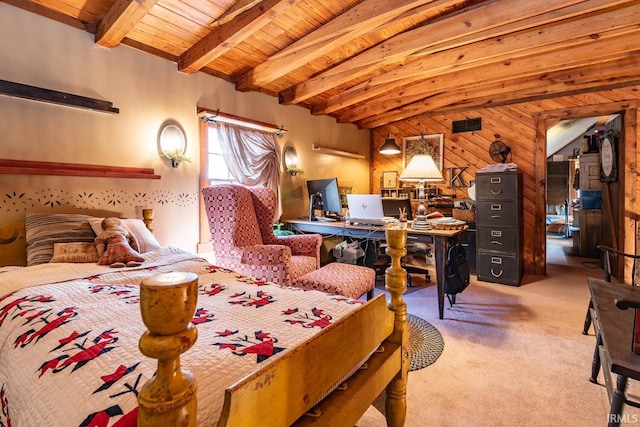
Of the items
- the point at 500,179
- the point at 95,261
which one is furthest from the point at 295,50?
the point at 500,179

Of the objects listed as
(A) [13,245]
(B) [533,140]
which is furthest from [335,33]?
(B) [533,140]

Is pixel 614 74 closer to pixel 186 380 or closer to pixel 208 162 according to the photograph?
pixel 208 162

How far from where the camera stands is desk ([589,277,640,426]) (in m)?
1.02

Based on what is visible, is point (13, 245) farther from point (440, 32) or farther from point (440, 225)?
point (440, 32)

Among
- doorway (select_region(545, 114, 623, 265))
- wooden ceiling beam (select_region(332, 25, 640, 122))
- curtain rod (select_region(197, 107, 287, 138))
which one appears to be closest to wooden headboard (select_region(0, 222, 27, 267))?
curtain rod (select_region(197, 107, 287, 138))

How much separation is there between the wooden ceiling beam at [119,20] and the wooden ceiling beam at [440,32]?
6.23ft

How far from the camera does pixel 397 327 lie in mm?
1287

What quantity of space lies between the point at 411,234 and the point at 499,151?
2.57 metres

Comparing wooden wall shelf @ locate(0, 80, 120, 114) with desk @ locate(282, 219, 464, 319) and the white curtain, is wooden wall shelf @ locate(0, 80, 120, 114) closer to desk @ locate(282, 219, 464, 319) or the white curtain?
the white curtain

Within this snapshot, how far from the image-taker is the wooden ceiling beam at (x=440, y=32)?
230cm

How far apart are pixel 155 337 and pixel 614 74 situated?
4929mm

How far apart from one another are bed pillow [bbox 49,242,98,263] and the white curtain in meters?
1.65

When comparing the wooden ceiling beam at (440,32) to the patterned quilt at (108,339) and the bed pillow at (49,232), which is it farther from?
the bed pillow at (49,232)

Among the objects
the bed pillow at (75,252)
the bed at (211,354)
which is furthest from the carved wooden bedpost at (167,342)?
the bed pillow at (75,252)
